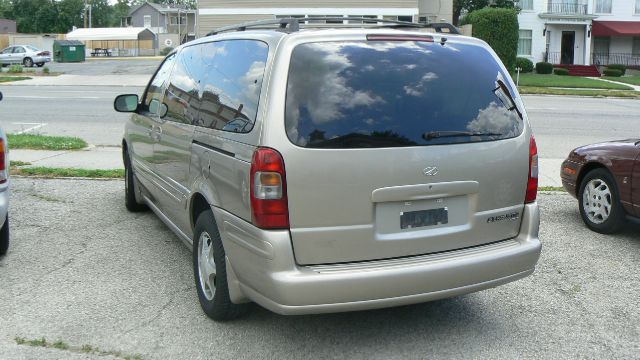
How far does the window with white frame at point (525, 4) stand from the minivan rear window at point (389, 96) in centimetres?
4291

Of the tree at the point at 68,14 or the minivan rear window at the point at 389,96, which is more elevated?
the tree at the point at 68,14

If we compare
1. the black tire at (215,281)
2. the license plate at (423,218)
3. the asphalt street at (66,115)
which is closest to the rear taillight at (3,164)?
the black tire at (215,281)

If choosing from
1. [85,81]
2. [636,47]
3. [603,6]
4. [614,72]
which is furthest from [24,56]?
[636,47]

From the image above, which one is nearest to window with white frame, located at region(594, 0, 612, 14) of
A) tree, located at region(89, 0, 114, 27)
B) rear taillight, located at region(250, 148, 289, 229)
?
rear taillight, located at region(250, 148, 289, 229)

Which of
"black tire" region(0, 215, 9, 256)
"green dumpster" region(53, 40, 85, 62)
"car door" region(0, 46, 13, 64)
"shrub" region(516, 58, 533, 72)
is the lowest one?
"black tire" region(0, 215, 9, 256)

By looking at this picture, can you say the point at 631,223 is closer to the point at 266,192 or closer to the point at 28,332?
the point at 266,192

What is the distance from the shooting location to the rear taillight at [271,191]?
3436mm

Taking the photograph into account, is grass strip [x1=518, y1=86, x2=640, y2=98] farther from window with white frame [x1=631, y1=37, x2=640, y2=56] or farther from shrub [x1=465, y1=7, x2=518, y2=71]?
window with white frame [x1=631, y1=37, x2=640, y2=56]

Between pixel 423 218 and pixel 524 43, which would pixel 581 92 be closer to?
pixel 524 43

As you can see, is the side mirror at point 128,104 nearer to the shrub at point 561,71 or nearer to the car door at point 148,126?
the car door at point 148,126

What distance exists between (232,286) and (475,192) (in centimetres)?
153

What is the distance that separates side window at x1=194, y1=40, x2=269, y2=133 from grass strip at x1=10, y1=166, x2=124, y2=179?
4.51 m

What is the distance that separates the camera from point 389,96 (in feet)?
11.9

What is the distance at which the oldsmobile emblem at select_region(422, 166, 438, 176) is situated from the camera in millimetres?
3607
